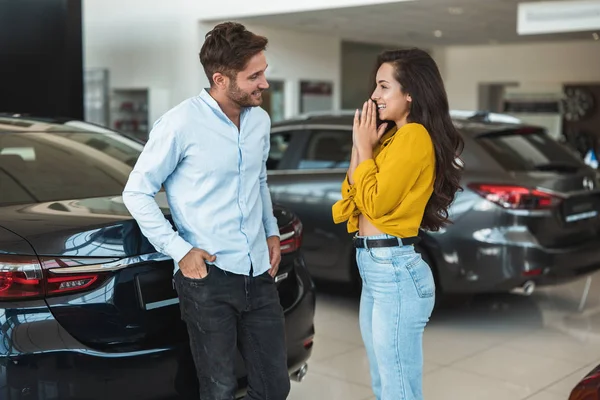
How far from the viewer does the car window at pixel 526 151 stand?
4.82 metres

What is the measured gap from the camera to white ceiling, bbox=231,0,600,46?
10305mm

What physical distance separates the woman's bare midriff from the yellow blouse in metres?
0.04

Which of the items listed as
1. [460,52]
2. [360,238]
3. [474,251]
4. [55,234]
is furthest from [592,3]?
[460,52]

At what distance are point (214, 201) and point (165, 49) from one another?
33.8ft

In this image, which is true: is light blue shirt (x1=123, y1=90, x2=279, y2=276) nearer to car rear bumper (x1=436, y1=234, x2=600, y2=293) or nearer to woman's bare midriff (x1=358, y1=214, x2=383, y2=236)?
woman's bare midriff (x1=358, y1=214, x2=383, y2=236)

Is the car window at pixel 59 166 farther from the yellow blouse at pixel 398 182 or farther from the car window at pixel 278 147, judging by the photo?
the car window at pixel 278 147

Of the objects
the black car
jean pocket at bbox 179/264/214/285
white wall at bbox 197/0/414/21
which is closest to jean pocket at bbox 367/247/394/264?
jean pocket at bbox 179/264/214/285

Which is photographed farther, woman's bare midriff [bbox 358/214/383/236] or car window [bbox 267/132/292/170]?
car window [bbox 267/132/292/170]

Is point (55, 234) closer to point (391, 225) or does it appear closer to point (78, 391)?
point (78, 391)

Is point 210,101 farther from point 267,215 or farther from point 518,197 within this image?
point 518,197

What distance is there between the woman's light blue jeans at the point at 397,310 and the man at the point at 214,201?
1.20ft

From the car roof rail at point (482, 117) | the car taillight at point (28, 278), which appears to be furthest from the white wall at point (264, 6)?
the car taillight at point (28, 278)

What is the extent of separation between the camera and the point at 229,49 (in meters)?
2.31

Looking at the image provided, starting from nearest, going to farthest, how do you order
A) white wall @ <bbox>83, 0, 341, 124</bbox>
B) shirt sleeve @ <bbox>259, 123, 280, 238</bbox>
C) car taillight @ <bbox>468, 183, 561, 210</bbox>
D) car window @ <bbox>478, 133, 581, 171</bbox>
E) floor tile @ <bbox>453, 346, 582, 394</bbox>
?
shirt sleeve @ <bbox>259, 123, 280, 238</bbox>
floor tile @ <bbox>453, 346, 582, 394</bbox>
car taillight @ <bbox>468, 183, 561, 210</bbox>
car window @ <bbox>478, 133, 581, 171</bbox>
white wall @ <bbox>83, 0, 341, 124</bbox>
